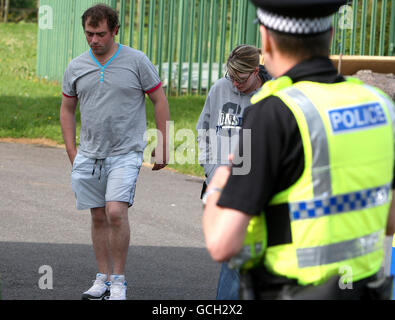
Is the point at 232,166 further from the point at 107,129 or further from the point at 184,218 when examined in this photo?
the point at 184,218

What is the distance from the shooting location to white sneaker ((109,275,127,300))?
5.96 meters

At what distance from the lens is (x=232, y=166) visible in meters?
2.67

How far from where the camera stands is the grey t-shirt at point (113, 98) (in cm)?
608

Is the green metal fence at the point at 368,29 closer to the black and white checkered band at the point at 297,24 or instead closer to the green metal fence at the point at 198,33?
the green metal fence at the point at 198,33

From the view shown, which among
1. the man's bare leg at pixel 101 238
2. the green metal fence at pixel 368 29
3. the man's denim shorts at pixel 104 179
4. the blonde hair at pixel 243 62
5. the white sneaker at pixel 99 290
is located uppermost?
the green metal fence at pixel 368 29

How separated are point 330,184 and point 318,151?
0.11 meters

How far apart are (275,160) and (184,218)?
7.01 metres

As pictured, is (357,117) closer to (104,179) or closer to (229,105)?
(229,105)

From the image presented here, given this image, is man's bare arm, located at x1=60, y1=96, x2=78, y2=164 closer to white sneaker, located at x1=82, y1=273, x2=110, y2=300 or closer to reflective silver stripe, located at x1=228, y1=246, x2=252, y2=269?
white sneaker, located at x1=82, y1=273, x2=110, y2=300

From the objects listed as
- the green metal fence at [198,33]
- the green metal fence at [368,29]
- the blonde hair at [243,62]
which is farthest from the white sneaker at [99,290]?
the green metal fence at [198,33]

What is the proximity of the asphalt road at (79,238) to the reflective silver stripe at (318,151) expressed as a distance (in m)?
3.93

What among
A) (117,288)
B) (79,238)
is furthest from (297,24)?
(79,238)

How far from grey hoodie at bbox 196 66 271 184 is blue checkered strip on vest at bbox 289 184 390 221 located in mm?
2932

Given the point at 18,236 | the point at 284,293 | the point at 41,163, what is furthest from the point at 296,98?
the point at 41,163
